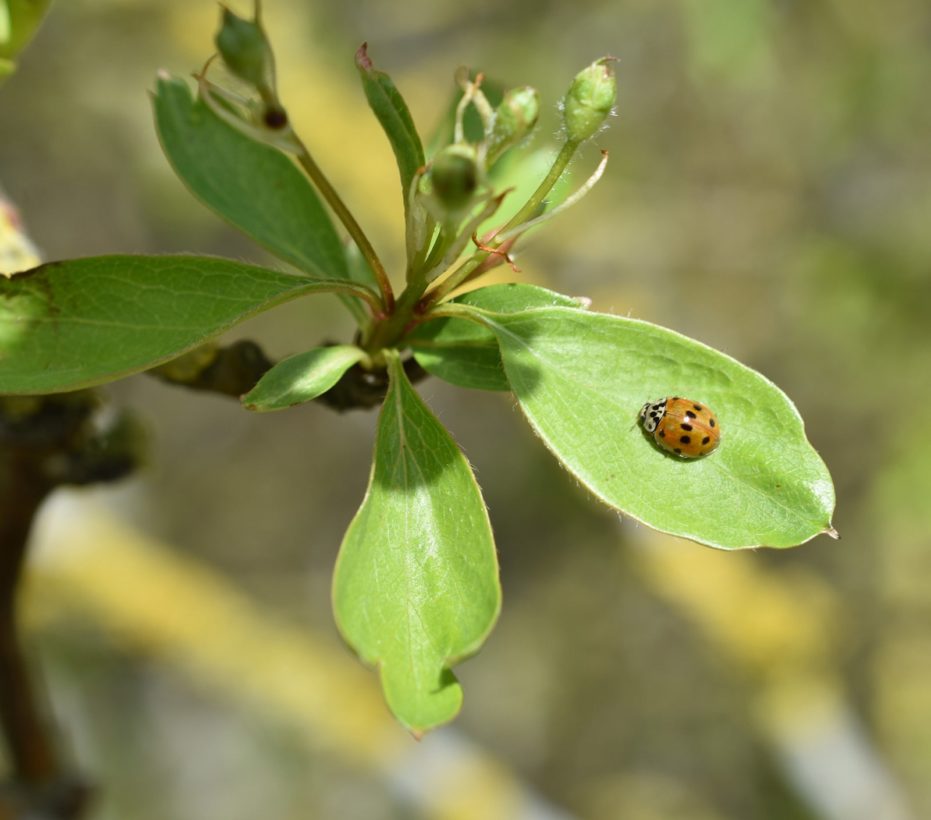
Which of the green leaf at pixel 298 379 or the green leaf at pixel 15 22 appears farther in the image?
the green leaf at pixel 15 22

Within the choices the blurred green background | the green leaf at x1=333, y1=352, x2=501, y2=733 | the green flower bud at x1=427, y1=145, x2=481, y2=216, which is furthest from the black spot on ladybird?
the blurred green background

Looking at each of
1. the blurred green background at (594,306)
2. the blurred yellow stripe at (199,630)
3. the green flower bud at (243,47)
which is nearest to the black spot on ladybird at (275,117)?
the green flower bud at (243,47)

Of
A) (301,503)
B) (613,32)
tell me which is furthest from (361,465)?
(613,32)

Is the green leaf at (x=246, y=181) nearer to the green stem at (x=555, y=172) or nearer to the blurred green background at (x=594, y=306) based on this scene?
the green stem at (x=555, y=172)

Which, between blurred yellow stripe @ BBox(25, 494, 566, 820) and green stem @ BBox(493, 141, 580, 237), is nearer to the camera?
green stem @ BBox(493, 141, 580, 237)

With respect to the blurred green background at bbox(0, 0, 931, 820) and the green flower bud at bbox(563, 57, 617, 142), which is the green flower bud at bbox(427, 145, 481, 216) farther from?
the blurred green background at bbox(0, 0, 931, 820)

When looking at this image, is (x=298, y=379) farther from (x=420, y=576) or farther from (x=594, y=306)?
(x=594, y=306)
